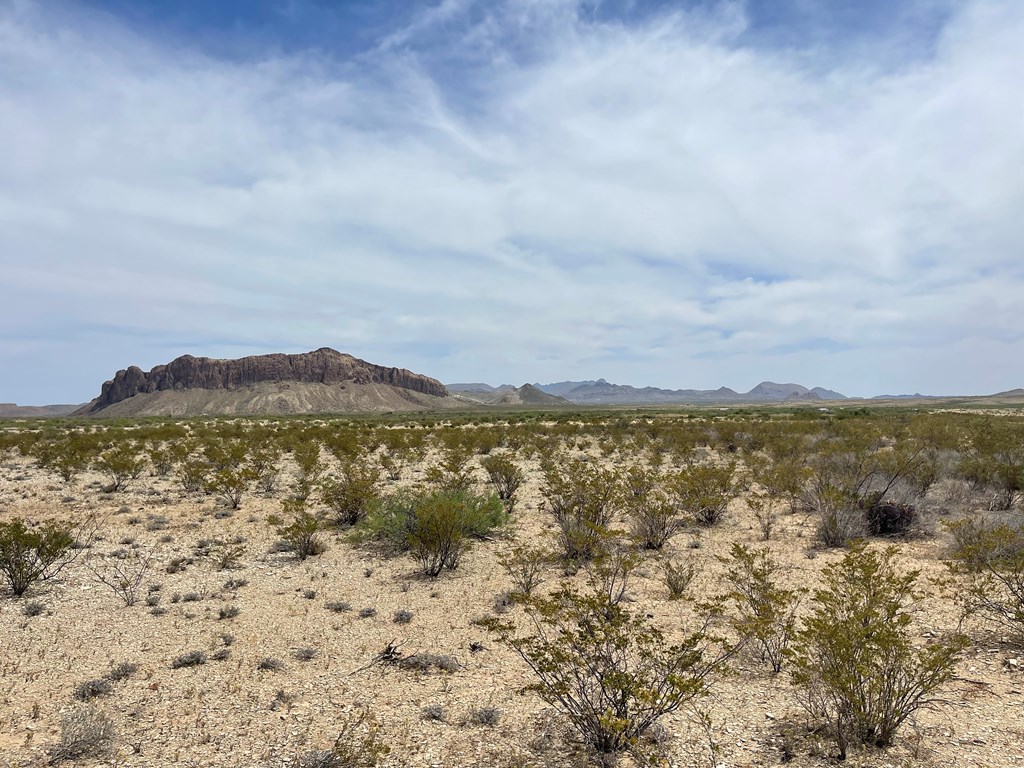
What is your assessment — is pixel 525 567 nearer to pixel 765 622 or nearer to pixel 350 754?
pixel 765 622

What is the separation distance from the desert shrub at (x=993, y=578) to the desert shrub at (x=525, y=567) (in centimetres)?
655

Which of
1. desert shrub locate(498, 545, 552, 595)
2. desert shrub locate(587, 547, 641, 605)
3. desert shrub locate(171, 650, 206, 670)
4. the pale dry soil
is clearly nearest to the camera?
the pale dry soil

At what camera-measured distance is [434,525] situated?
1108 centimetres

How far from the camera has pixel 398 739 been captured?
18.3ft

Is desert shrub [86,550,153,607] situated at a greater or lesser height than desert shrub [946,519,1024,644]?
lesser

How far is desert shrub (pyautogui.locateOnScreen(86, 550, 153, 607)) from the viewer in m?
9.62

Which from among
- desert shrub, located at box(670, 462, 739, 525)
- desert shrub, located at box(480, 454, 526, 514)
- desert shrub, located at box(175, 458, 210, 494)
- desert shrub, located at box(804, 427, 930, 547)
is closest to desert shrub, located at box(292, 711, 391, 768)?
desert shrub, located at box(804, 427, 930, 547)

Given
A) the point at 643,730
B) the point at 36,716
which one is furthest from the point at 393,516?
the point at 643,730

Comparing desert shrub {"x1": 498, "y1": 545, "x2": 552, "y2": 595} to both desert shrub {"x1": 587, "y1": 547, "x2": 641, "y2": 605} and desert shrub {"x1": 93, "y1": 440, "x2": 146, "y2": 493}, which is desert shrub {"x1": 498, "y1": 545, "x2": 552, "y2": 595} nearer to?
desert shrub {"x1": 587, "y1": 547, "x2": 641, "y2": 605}

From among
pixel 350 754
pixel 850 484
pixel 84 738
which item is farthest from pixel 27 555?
pixel 850 484

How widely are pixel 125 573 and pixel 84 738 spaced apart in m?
6.34

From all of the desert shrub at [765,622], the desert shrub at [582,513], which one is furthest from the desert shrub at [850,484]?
the desert shrub at [582,513]

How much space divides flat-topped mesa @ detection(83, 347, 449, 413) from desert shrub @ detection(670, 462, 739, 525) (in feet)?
579

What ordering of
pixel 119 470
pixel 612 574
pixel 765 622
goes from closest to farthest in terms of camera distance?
pixel 765 622
pixel 612 574
pixel 119 470
